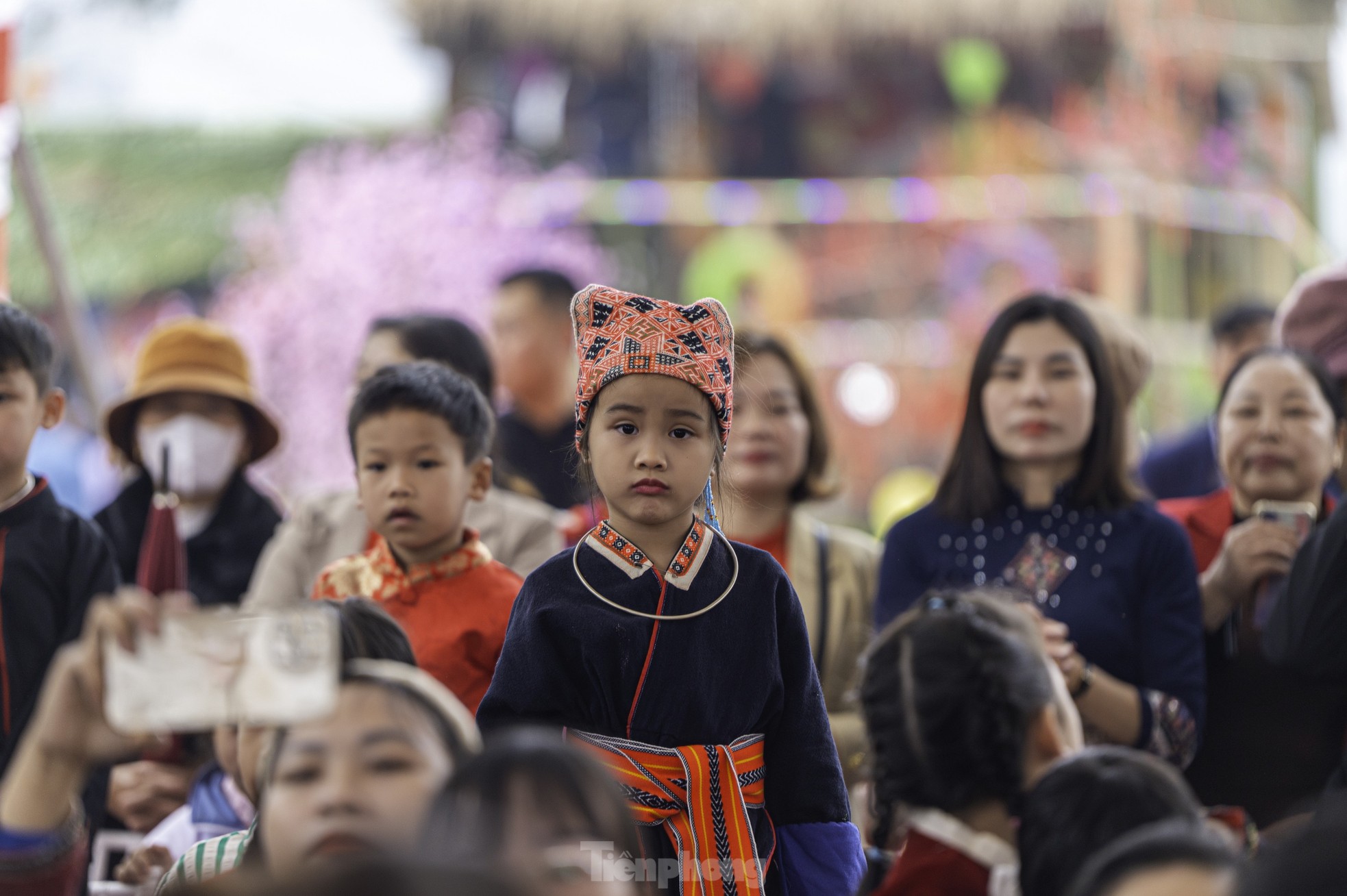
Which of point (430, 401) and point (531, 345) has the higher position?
point (531, 345)

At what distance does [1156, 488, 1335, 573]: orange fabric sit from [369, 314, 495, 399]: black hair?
1762 millimetres

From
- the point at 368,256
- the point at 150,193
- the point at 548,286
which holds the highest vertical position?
the point at 150,193

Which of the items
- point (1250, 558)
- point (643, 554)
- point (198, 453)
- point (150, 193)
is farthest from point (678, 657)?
point (150, 193)

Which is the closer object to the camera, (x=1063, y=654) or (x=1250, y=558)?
(x=1063, y=654)

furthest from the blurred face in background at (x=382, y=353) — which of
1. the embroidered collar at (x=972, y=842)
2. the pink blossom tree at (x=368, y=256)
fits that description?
the pink blossom tree at (x=368, y=256)

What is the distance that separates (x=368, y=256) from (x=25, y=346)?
8.85 metres

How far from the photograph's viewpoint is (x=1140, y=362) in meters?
3.82

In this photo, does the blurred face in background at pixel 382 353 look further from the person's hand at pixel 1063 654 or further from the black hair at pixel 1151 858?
the black hair at pixel 1151 858

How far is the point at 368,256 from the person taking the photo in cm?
1148

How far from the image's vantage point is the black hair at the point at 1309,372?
3453 mm

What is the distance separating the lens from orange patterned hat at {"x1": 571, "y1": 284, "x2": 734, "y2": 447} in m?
2.41

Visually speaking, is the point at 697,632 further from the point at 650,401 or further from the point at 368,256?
the point at 368,256

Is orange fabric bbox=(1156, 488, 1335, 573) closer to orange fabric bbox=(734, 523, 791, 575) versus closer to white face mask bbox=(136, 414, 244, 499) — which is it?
orange fabric bbox=(734, 523, 791, 575)

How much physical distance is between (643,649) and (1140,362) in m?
2.04
